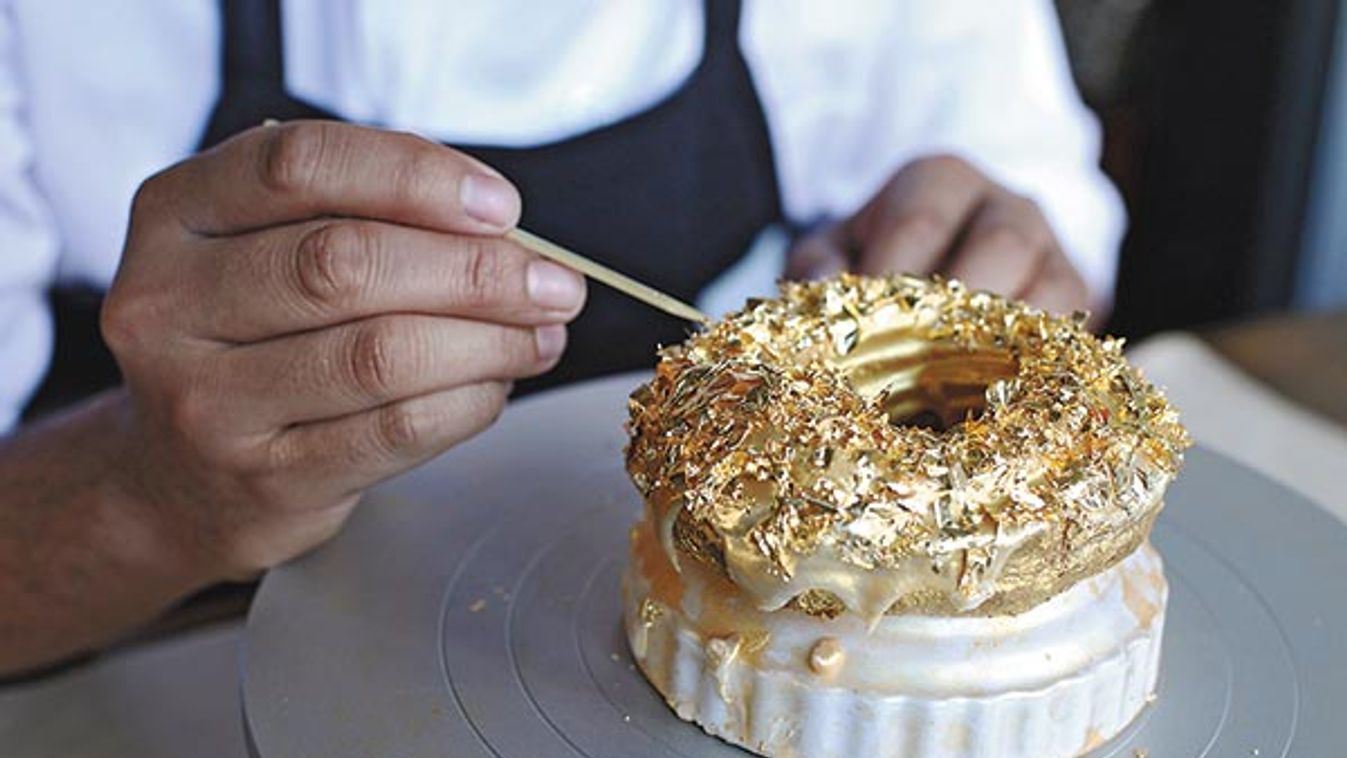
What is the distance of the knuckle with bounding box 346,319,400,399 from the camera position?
0.53 metres

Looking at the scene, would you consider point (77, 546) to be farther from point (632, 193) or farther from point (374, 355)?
point (632, 193)

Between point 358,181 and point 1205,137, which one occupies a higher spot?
point 358,181

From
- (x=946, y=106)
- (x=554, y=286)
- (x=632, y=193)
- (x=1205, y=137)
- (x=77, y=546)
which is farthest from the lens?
(x=1205, y=137)

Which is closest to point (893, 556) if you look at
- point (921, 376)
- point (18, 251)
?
point (921, 376)

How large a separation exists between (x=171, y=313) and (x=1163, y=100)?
4.88 ft

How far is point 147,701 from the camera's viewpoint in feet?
2.09

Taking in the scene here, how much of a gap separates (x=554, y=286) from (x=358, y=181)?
0.08m

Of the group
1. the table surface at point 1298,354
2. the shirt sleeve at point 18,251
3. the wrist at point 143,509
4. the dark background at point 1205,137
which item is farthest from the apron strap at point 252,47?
the dark background at point 1205,137

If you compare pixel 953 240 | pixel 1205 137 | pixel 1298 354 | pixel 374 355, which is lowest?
pixel 1205 137

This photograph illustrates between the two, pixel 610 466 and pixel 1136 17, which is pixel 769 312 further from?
pixel 1136 17

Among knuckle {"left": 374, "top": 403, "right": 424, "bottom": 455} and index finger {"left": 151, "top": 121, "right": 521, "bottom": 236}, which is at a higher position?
index finger {"left": 151, "top": 121, "right": 521, "bottom": 236}

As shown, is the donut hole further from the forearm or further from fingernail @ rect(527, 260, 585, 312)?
the forearm

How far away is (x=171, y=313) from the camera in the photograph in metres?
0.54

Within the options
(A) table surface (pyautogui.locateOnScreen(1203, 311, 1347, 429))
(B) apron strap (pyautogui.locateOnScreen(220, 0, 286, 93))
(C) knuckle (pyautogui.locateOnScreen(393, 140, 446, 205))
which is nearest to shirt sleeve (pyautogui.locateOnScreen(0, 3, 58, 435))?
(B) apron strap (pyautogui.locateOnScreen(220, 0, 286, 93))
